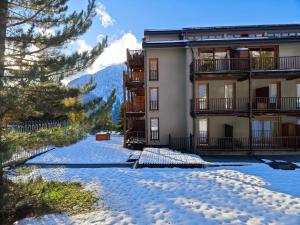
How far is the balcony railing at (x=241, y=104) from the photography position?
63.1 feet

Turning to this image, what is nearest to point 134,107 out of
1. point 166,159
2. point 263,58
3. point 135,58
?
point 135,58

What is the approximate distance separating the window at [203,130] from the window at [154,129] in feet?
11.0

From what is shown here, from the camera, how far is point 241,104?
818 inches

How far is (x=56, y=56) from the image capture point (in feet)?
26.0

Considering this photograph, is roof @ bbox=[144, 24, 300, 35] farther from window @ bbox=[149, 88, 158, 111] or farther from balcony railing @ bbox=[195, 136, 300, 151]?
balcony railing @ bbox=[195, 136, 300, 151]

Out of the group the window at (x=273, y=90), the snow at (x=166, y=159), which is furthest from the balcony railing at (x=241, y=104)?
the snow at (x=166, y=159)

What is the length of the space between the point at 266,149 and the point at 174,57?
9.60m

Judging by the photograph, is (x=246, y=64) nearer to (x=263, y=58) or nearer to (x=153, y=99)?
(x=263, y=58)

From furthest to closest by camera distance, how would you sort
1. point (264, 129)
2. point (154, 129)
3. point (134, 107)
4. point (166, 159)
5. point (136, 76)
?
point (136, 76)
point (134, 107)
point (154, 129)
point (264, 129)
point (166, 159)

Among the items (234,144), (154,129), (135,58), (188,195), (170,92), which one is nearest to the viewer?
(188,195)

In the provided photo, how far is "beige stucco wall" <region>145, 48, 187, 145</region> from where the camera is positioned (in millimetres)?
21234

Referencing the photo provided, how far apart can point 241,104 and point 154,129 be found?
699cm

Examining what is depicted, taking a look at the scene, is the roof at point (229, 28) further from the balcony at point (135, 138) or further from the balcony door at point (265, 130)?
the balcony at point (135, 138)

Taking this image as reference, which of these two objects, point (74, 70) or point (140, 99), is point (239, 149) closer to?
point (140, 99)
